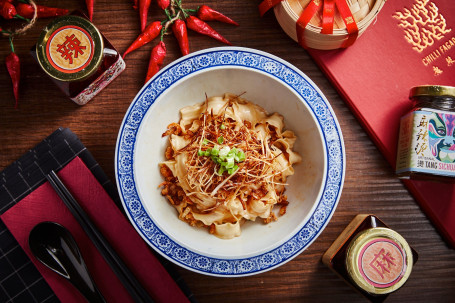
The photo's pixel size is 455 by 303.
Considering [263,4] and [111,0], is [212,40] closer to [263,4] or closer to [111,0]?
[263,4]

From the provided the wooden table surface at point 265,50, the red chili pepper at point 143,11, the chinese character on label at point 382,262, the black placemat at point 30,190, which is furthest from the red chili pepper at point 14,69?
the chinese character on label at point 382,262

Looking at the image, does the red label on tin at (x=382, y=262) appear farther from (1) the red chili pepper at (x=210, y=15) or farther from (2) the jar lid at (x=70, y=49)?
(2) the jar lid at (x=70, y=49)

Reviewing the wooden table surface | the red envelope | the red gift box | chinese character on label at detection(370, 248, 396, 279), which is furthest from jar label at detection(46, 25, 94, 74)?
chinese character on label at detection(370, 248, 396, 279)

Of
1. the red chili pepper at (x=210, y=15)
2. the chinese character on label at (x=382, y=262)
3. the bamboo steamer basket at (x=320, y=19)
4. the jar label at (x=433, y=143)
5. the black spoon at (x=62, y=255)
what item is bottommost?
the chinese character on label at (x=382, y=262)

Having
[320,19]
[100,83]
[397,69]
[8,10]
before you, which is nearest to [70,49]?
[100,83]

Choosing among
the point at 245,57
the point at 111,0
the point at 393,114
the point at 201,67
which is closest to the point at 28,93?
the point at 111,0
